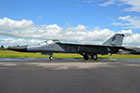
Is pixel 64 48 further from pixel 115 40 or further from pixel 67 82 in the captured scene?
pixel 67 82

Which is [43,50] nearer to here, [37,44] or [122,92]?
[37,44]

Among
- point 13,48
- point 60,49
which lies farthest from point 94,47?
point 13,48

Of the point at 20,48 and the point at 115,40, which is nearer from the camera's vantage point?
the point at 20,48

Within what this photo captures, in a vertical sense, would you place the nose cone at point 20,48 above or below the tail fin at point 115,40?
below

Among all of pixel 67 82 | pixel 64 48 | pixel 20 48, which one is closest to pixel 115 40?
pixel 64 48

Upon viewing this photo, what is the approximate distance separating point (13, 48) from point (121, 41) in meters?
19.0

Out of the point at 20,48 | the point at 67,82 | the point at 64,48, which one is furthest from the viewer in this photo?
the point at 64,48

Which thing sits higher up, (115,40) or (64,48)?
(115,40)

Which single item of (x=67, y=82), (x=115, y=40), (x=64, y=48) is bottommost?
(x=67, y=82)

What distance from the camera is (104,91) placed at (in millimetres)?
5113

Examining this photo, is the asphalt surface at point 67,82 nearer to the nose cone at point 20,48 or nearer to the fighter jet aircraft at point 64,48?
the nose cone at point 20,48

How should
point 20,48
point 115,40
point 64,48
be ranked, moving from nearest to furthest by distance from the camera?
1. point 20,48
2. point 64,48
3. point 115,40

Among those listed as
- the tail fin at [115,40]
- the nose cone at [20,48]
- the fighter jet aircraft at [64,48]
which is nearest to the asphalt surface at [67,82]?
the nose cone at [20,48]

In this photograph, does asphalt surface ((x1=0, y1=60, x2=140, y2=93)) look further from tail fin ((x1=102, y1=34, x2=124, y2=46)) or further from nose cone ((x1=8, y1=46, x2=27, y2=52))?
tail fin ((x1=102, y1=34, x2=124, y2=46))
